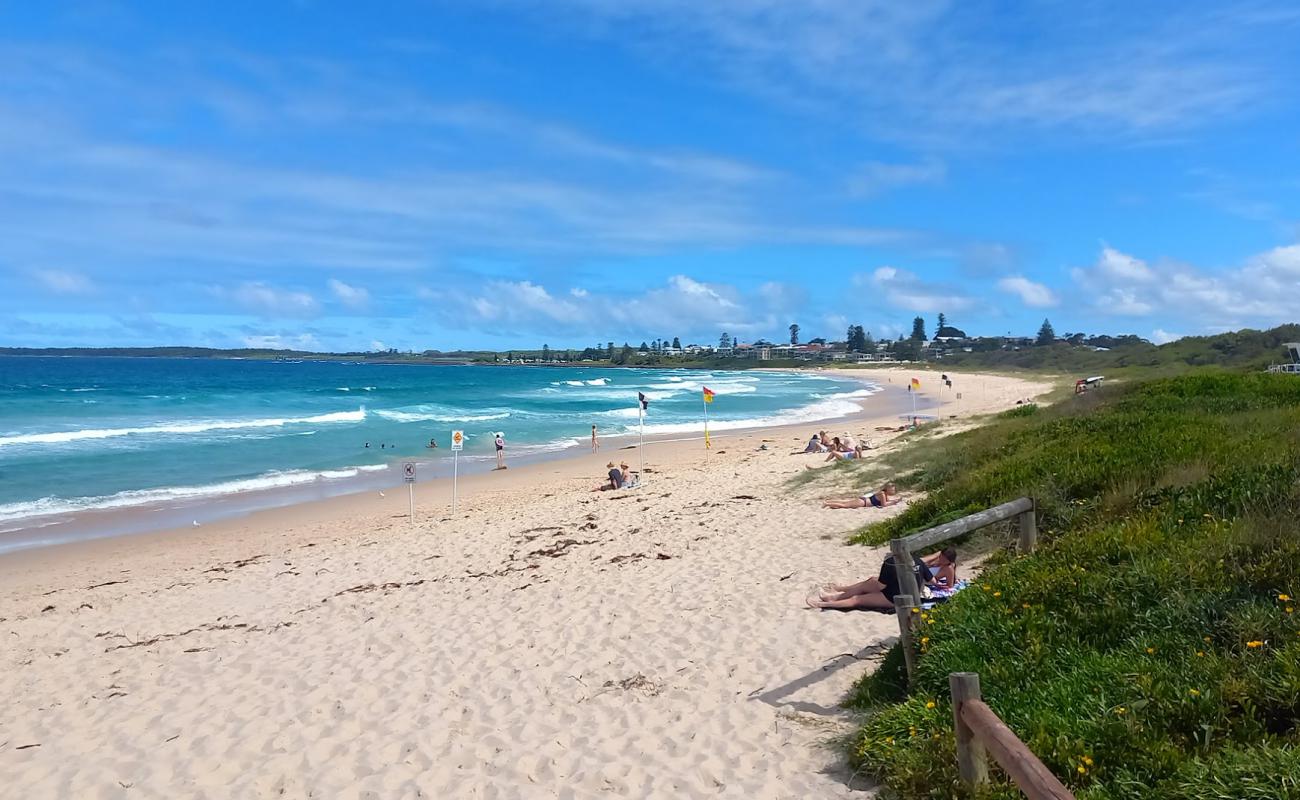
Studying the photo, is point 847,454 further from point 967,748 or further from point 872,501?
point 967,748

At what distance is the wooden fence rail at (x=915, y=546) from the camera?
16.6ft

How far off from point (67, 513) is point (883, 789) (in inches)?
773

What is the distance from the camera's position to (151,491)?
20.6 meters

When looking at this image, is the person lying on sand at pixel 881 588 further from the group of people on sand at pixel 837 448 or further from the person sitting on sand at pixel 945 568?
the group of people on sand at pixel 837 448

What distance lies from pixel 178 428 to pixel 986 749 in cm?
3875

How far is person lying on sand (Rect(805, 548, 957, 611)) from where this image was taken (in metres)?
6.93

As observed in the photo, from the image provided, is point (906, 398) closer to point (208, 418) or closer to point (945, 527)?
point (208, 418)

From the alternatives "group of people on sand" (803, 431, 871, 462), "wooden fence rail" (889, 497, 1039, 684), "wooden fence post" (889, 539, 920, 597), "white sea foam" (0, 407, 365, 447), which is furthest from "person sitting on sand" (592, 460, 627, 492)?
"white sea foam" (0, 407, 365, 447)

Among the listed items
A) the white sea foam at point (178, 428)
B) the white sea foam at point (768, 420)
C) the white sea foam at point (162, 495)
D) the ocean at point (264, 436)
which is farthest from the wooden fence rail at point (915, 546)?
the white sea foam at point (178, 428)

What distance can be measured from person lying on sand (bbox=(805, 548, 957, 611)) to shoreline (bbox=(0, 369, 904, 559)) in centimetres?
1423

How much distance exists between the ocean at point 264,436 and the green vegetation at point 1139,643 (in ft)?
54.8

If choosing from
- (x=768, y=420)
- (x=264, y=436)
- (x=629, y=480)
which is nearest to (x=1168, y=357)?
(x=768, y=420)

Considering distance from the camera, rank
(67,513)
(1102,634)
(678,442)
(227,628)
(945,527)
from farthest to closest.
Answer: (678,442) < (67,513) < (227,628) < (945,527) < (1102,634)

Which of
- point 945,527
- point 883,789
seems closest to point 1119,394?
point 945,527
